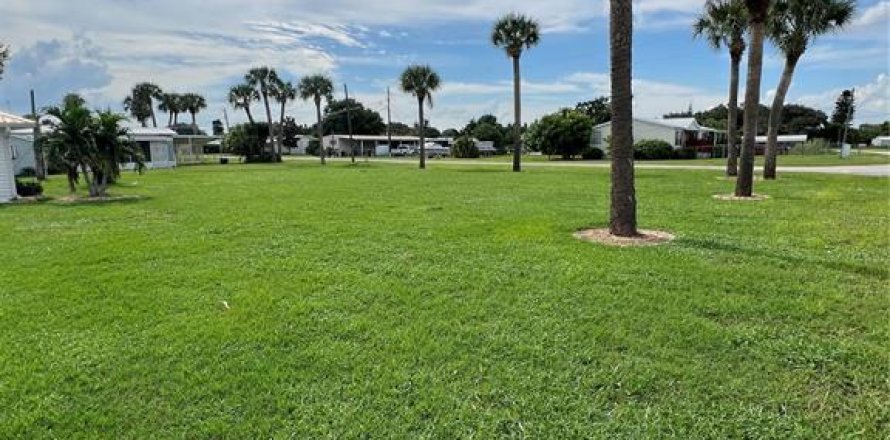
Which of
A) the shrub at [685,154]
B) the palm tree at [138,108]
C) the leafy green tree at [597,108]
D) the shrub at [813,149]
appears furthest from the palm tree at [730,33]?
the palm tree at [138,108]

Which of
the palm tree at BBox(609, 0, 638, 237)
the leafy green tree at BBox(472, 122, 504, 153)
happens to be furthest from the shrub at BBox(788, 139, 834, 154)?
the palm tree at BBox(609, 0, 638, 237)

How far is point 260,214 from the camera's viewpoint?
480 inches

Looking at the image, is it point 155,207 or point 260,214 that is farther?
point 155,207

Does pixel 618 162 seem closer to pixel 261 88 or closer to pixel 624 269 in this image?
pixel 624 269

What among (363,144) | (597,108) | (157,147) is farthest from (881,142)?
(157,147)

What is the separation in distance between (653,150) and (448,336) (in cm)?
4471

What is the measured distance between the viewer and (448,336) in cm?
445

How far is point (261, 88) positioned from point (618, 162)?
52231 millimetres

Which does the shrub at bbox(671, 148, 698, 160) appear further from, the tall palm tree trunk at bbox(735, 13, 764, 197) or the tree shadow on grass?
the tree shadow on grass

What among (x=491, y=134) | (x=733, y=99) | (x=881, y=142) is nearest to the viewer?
(x=733, y=99)

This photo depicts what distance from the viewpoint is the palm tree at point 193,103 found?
252 feet

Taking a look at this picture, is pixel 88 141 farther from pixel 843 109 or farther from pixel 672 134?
pixel 843 109

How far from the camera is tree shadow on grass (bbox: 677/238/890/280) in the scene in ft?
20.5

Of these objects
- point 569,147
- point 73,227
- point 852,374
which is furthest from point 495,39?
point 852,374
